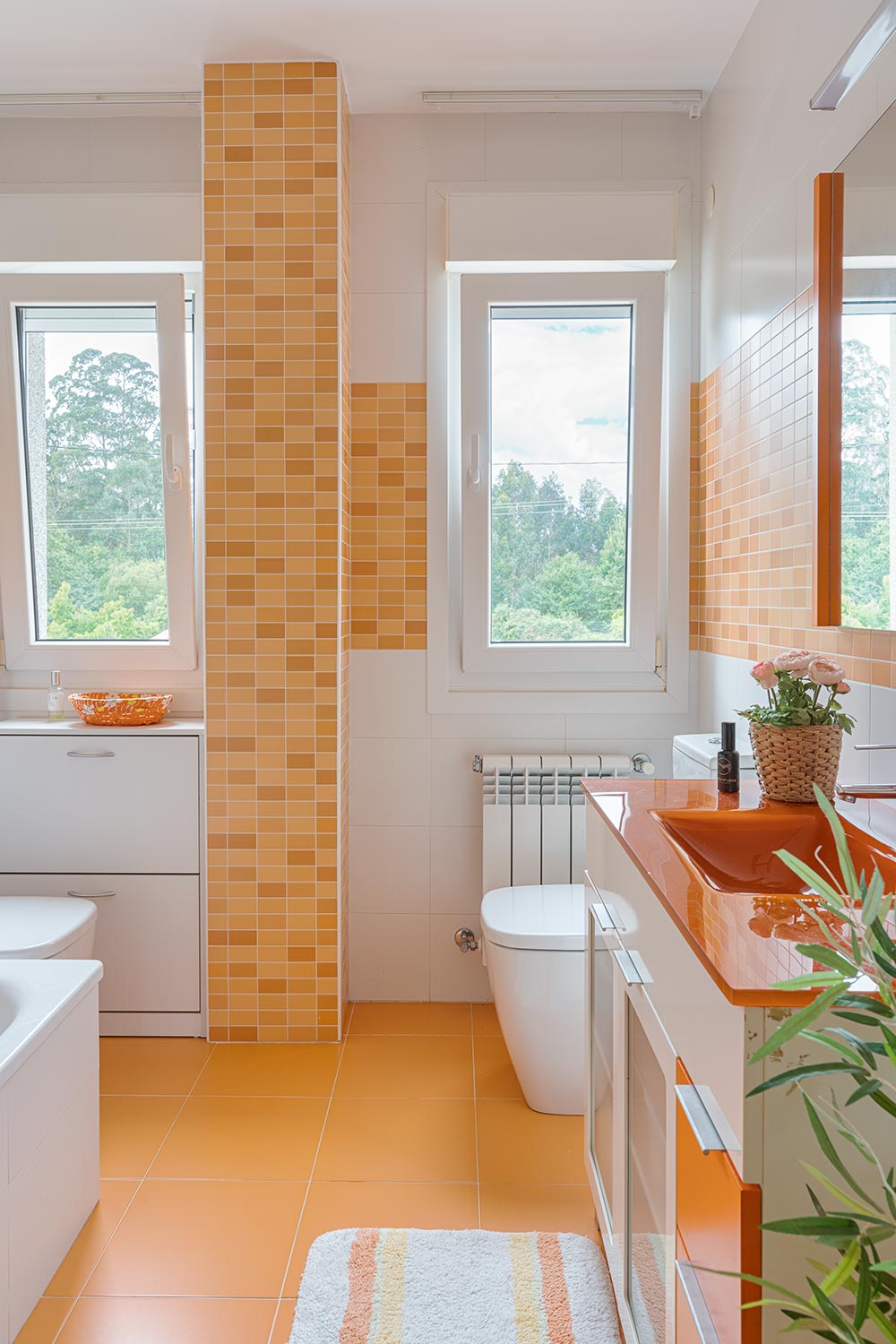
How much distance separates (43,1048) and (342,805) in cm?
121

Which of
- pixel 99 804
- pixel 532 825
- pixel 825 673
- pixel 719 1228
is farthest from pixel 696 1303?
pixel 99 804

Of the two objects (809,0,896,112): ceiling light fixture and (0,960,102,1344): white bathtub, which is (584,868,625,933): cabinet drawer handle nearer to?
(0,960,102,1344): white bathtub

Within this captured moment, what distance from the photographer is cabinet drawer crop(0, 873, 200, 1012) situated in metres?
2.82

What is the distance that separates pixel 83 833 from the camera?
2.83 meters

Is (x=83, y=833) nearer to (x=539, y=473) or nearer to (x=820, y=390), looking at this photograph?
(x=539, y=473)

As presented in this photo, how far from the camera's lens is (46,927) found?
248 centimetres

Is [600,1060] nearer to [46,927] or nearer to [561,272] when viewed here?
[46,927]

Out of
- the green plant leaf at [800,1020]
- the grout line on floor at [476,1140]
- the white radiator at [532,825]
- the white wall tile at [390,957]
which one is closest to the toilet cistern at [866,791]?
the green plant leaf at [800,1020]

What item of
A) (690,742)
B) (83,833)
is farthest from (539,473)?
(83,833)

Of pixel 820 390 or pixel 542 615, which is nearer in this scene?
pixel 820 390

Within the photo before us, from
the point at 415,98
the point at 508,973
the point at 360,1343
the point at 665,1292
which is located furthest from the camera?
the point at 415,98

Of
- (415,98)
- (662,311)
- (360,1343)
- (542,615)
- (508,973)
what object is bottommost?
(360,1343)

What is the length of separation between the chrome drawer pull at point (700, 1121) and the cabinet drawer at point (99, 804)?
79.2 inches

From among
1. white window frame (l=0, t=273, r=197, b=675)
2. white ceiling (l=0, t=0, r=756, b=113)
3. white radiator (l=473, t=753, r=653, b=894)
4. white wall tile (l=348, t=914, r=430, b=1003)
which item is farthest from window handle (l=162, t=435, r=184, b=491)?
white wall tile (l=348, t=914, r=430, b=1003)
